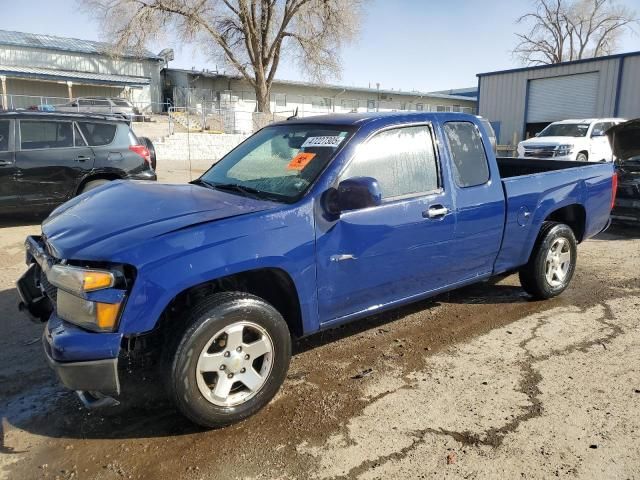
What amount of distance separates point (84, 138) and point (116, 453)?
21.6 feet

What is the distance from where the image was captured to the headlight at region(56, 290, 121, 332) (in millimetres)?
2514

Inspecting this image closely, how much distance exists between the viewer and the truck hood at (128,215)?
2674mm

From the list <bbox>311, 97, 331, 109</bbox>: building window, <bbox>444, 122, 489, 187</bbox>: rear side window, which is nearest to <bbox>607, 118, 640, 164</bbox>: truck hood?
<bbox>444, 122, 489, 187</bbox>: rear side window

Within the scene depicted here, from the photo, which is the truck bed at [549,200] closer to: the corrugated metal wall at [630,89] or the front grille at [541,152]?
the front grille at [541,152]

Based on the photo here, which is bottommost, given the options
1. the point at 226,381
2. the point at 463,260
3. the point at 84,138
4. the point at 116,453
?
the point at 116,453

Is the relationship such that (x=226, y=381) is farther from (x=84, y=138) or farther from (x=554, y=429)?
(x=84, y=138)

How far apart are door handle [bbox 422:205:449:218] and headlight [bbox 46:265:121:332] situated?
2.12 meters

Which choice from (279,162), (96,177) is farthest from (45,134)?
(279,162)

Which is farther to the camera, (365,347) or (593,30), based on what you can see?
(593,30)

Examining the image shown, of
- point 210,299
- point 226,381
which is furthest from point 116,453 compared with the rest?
point 210,299

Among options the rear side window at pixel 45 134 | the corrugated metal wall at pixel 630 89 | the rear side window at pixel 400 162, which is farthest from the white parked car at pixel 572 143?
the rear side window at pixel 400 162

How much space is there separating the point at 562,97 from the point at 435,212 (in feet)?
88.7

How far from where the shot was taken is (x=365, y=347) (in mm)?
3945

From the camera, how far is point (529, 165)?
19.0 ft
